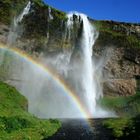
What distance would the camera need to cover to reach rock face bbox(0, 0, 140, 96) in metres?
80.3

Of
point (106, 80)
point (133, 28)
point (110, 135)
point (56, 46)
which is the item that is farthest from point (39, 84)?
point (110, 135)

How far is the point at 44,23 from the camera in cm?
7988

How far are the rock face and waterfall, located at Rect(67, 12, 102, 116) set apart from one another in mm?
1158

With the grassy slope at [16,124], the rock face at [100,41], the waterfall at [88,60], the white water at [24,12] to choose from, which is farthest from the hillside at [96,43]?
the grassy slope at [16,124]

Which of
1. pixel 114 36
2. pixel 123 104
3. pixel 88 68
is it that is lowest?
pixel 123 104

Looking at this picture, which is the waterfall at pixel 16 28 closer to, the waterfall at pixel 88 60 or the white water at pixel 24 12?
the white water at pixel 24 12

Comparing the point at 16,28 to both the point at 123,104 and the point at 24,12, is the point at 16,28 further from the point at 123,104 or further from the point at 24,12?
the point at 123,104

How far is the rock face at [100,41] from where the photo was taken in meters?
80.3

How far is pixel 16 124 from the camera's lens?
38.0m

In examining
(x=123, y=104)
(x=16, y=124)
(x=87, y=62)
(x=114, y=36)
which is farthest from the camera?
(x=114, y=36)

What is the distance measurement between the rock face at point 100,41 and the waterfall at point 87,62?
116 cm

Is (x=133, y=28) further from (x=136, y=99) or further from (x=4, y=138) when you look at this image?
(x=4, y=138)

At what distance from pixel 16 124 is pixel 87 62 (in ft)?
160

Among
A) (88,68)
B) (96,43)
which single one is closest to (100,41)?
(96,43)
